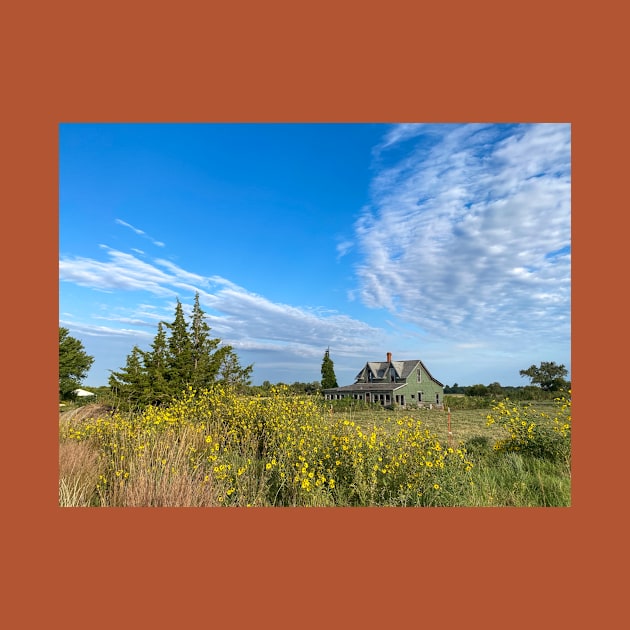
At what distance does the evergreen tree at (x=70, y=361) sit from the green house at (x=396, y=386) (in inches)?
701

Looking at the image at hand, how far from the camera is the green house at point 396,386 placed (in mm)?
28375

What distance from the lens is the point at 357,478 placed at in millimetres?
4484

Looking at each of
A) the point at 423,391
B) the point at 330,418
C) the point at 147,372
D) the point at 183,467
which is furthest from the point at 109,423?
the point at 423,391

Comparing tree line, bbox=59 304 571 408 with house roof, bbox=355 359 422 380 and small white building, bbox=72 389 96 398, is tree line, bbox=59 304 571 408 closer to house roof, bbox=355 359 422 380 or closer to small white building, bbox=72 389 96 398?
small white building, bbox=72 389 96 398

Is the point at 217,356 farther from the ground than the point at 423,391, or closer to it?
farther from the ground

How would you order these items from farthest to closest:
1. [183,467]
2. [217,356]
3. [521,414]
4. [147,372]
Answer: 1. [217,356]
2. [147,372]
3. [521,414]
4. [183,467]

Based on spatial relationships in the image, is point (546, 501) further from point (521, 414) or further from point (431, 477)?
point (521, 414)

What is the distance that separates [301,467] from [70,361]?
28.5 feet

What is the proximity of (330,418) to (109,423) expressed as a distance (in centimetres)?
364

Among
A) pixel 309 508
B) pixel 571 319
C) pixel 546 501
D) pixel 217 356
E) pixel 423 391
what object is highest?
pixel 571 319

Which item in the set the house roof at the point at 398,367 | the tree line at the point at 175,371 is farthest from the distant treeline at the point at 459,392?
the house roof at the point at 398,367

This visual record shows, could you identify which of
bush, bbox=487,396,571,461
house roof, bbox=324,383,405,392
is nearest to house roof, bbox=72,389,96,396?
bush, bbox=487,396,571,461

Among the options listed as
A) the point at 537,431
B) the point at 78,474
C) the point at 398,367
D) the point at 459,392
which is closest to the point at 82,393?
the point at 78,474

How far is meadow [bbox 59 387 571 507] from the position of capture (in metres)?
4.33
